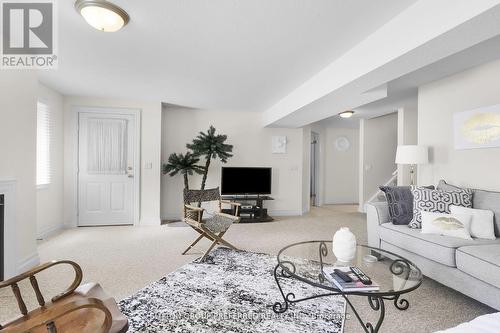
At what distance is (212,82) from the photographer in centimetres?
380

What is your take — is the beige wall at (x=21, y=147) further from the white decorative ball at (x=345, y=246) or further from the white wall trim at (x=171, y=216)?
the white decorative ball at (x=345, y=246)

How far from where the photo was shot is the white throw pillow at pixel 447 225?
8.02ft

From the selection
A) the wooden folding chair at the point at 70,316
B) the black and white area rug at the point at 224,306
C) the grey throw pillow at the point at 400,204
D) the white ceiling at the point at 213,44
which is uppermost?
the white ceiling at the point at 213,44

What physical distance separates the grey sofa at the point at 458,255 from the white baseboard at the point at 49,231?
4.70 m

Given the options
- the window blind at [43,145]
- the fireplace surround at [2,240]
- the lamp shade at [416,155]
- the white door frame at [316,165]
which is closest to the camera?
the fireplace surround at [2,240]

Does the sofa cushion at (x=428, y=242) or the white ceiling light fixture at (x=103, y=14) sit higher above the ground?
the white ceiling light fixture at (x=103, y=14)

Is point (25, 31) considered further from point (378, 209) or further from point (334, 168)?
point (334, 168)

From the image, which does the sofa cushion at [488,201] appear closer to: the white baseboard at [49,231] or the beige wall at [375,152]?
the beige wall at [375,152]

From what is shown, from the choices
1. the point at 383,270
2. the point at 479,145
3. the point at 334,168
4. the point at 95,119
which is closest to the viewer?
the point at 383,270

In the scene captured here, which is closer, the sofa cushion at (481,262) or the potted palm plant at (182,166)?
the sofa cushion at (481,262)

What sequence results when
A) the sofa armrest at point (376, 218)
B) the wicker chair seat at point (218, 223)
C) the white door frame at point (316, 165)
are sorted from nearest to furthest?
1. the sofa armrest at point (376, 218)
2. the wicker chair seat at point (218, 223)
3. the white door frame at point (316, 165)

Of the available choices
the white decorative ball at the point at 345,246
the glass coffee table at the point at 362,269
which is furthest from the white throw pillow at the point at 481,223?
the white decorative ball at the point at 345,246

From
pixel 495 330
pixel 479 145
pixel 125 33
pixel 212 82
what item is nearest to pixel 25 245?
pixel 125 33

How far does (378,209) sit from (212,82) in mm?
2752
